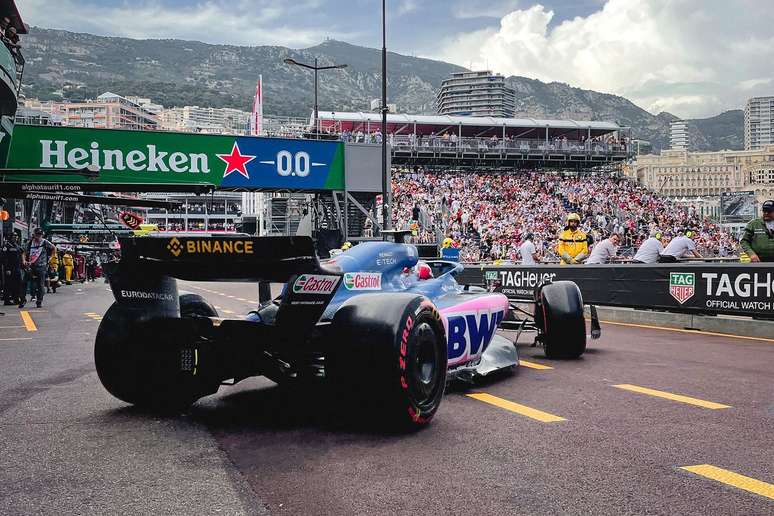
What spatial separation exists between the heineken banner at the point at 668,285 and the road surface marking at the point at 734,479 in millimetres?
5970

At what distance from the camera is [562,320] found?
319 inches

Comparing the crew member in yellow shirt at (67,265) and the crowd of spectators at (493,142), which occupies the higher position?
the crowd of spectators at (493,142)

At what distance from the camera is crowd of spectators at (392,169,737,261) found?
131ft

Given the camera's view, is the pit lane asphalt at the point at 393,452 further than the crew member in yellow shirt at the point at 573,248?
No

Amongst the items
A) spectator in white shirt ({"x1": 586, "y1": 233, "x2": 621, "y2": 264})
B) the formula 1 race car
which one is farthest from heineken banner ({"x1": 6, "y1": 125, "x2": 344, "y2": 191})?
the formula 1 race car

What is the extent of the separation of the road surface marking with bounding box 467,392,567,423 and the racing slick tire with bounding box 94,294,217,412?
2147 millimetres

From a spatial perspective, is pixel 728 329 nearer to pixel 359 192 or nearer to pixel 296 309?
pixel 296 309

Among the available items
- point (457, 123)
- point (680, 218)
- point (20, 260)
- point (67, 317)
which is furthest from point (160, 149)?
point (457, 123)

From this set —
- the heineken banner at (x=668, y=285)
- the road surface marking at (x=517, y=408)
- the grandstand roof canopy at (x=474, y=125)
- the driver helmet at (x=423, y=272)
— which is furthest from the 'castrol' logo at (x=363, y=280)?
the grandstand roof canopy at (x=474, y=125)

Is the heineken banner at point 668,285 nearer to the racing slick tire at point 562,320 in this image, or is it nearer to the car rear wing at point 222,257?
the racing slick tire at point 562,320

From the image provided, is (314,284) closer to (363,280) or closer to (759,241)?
(363,280)

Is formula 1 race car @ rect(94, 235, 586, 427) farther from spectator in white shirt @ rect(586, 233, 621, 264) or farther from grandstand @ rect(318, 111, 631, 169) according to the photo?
grandstand @ rect(318, 111, 631, 169)

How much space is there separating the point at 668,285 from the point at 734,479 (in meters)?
9.45

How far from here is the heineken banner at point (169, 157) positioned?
21.7 metres
